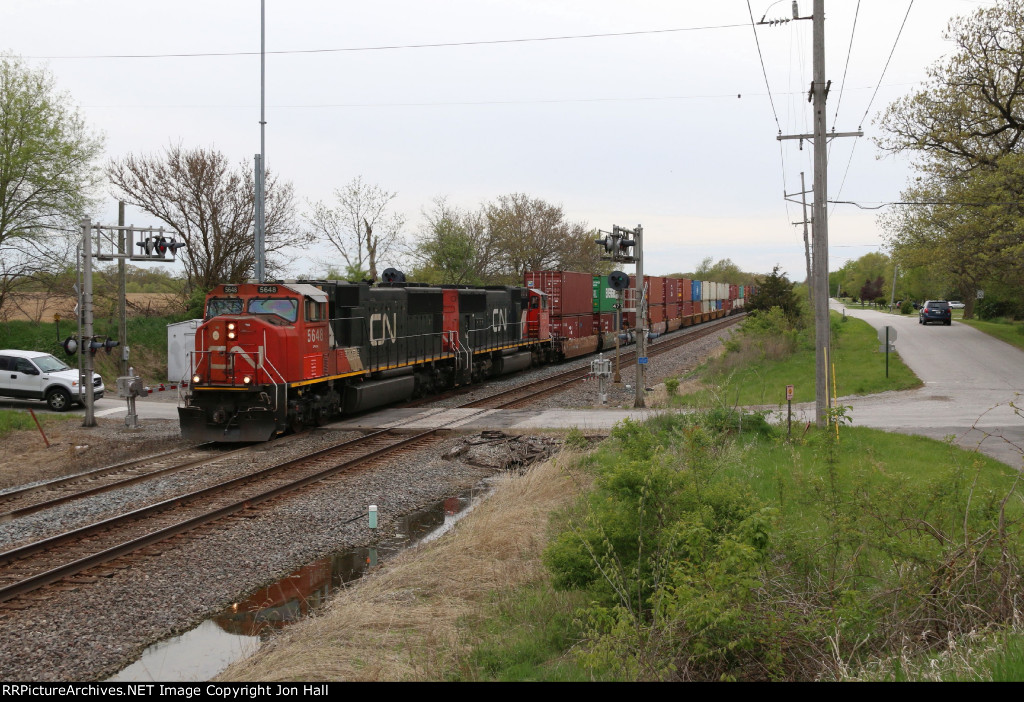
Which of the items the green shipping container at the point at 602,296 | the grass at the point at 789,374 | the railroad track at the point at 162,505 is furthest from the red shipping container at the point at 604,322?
the railroad track at the point at 162,505

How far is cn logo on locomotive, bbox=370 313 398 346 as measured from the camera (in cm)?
2145

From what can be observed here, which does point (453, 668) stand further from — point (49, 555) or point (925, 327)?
point (925, 327)

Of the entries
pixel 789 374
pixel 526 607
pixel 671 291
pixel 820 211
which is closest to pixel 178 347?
pixel 789 374

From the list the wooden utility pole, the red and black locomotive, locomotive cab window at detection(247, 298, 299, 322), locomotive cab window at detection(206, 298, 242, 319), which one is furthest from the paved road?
locomotive cab window at detection(206, 298, 242, 319)

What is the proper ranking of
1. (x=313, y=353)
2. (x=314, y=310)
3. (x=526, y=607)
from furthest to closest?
(x=314, y=310) < (x=313, y=353) < (x=526, y=607)

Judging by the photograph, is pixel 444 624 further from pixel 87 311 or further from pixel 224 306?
pixel 87 311

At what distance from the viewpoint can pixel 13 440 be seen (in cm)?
1953

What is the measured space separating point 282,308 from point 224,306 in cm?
142

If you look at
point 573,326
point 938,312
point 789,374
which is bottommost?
point 789,374

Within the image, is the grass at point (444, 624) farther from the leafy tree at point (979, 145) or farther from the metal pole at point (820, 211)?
the leafy tree at point (979, 145)

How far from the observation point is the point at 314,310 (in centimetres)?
1859

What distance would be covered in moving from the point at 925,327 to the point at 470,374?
3320 cm

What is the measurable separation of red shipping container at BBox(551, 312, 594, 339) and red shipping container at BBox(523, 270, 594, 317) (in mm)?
292

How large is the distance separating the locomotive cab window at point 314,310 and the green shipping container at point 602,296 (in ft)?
77.0
